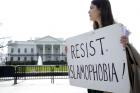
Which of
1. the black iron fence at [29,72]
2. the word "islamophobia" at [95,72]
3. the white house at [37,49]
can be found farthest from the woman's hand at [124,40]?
the white house at [37,49]

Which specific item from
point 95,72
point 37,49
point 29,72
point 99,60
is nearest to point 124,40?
point 99,60

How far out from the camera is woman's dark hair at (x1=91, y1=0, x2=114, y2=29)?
259 centimetres

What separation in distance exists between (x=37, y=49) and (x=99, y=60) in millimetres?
93300

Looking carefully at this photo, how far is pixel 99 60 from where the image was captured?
263 cm

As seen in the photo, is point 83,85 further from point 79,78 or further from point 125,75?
point 125,75

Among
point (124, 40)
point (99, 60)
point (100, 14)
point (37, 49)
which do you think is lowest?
point (99, 60)

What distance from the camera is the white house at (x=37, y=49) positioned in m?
92.1

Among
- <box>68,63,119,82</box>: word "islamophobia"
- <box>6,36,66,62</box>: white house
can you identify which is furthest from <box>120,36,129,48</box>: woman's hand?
<box>6,36,66,62</box>: white house

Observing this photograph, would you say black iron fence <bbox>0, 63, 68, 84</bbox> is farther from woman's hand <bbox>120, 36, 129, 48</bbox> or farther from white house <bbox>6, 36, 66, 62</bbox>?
white house <bbox>6, 36, 66, 62</bbox>

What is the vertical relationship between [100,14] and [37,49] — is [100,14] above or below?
below

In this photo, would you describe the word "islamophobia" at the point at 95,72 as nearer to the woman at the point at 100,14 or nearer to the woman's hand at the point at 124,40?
the woman at the point at 100,14

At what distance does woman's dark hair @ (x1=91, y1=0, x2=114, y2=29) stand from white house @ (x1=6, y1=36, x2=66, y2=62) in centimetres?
8726

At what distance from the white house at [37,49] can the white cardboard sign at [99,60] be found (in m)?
86.9

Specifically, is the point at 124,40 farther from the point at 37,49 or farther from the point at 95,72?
the point at 37,49
